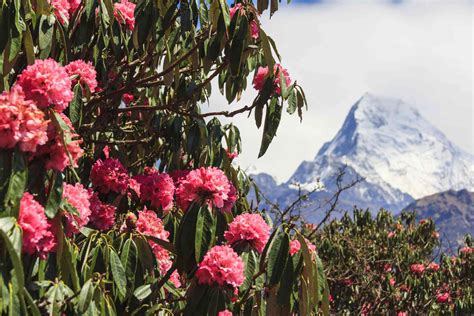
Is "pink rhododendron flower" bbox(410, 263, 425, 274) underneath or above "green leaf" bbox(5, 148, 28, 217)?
underneath

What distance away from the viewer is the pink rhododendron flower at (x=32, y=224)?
6.53 ft

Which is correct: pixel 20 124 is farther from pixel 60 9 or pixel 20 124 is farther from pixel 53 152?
pixel 60 9

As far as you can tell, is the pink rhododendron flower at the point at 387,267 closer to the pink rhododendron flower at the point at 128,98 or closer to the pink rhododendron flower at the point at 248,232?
the pink rhododendron flower at the point at 128,98

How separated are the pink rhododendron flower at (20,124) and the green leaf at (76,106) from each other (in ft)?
3.07

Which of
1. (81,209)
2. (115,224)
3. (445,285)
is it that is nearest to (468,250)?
(445,285)

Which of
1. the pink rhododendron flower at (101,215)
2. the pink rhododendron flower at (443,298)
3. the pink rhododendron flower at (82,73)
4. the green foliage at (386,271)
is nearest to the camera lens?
the pink rhododendron flower at (82,73)

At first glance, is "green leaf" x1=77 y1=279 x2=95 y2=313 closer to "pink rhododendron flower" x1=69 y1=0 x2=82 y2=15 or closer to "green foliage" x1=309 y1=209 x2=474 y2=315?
"pink rhododendron flower" x1=69 y1=0 x2=82 y2=15

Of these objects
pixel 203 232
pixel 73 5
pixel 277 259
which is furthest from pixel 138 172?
pixel 277 259

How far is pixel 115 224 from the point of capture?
3.39m

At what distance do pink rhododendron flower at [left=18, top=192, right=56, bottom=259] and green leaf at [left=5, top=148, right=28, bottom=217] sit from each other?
62mm

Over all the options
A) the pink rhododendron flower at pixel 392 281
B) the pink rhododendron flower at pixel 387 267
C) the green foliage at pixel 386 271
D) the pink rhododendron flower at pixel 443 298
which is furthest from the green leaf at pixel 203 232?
the pink rhododendron flower at pixel 443 298

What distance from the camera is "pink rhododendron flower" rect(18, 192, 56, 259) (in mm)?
1989

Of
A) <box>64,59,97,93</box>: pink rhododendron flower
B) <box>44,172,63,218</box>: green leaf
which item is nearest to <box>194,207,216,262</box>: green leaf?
<box>44,172,63,218</box>: green leaf

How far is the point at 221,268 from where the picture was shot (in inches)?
102
